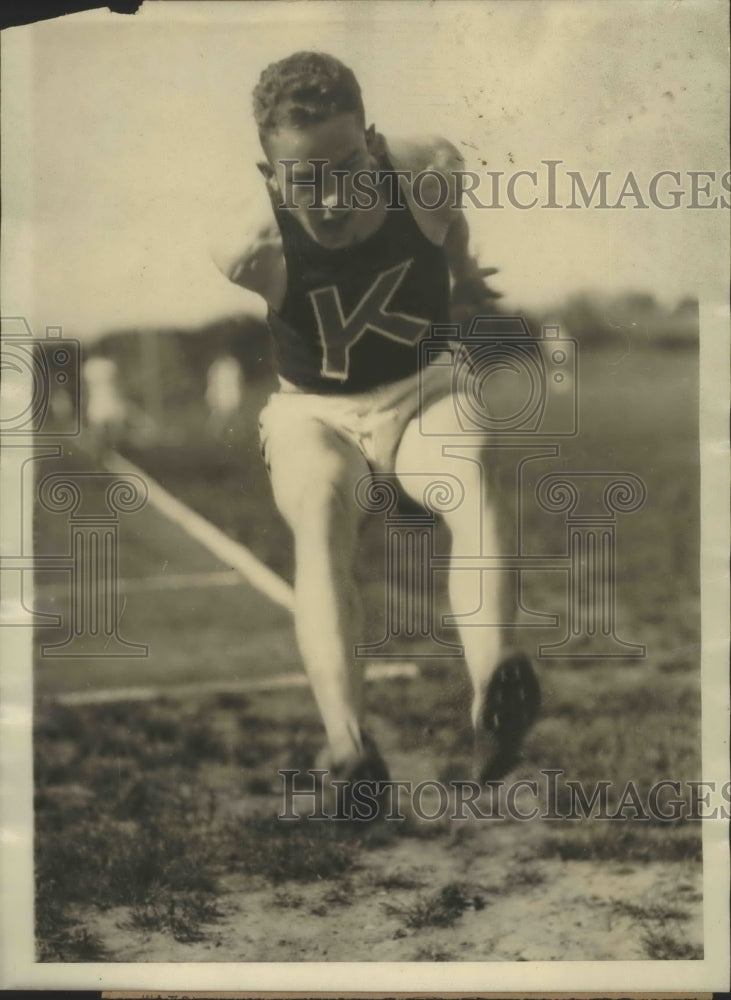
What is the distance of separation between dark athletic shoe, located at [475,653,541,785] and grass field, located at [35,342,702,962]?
37 millimetres

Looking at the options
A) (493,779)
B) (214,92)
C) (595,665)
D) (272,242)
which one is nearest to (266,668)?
(493,779)

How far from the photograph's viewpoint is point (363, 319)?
2307 millimetres

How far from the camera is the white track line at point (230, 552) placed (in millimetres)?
2322

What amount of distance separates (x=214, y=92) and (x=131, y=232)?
1.20ft

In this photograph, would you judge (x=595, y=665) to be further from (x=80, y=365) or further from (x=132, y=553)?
(x=80, y=365)

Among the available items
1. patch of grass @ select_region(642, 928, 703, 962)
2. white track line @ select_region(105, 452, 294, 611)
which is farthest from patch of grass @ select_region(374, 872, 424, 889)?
white track line @ select_region(105, 452, 294, 611)

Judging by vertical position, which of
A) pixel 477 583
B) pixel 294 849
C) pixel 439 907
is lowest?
pixel 439 907

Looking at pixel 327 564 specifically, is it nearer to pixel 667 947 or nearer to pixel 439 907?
pixel 439 907

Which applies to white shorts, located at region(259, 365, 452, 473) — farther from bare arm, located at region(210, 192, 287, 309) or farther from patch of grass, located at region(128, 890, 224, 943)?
patch of grass, located at region(128, 890, 224, 943)

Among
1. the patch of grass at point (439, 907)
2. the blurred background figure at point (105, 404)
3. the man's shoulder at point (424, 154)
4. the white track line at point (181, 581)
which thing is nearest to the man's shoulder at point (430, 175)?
the man's shoulder at point (424, 154)

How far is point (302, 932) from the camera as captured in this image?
2307 millimetres

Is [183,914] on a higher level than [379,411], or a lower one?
lower

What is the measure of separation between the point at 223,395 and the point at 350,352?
31 cm

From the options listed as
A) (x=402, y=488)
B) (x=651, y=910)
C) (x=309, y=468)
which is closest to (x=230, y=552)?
(x=309, y=468)
